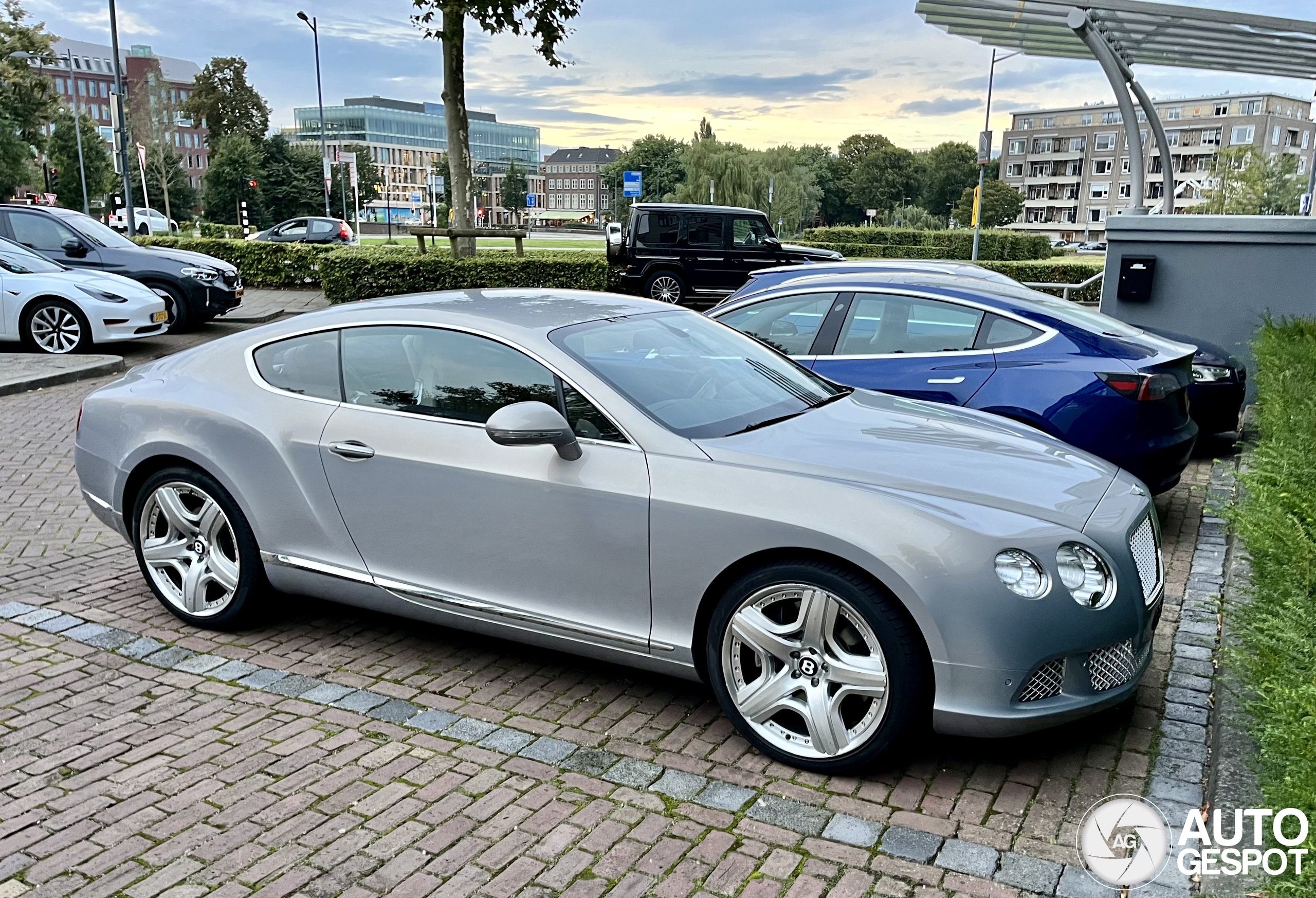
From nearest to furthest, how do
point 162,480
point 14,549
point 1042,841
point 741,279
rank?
point 1042,841 < point 162,480 < point 14,549 < point 741,279

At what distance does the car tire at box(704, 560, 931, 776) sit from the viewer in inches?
129

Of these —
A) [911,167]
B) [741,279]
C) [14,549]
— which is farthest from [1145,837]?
[911,167]

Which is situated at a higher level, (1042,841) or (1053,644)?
(1053,644)

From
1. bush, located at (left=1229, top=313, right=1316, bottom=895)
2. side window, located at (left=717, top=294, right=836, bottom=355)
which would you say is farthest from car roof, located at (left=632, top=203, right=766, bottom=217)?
bush, located at (left=1229, top=313, right=1316, bottom=895)

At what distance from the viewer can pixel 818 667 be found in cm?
342

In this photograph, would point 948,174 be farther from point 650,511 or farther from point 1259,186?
point 650,511

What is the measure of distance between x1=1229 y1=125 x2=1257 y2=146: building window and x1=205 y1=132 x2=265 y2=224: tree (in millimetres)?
101095

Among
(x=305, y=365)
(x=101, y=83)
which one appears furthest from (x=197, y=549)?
(x=101, y=83)

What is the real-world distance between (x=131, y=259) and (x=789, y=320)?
39.1 feet

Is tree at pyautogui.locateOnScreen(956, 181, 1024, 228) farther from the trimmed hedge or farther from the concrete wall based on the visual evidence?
the concrete wall

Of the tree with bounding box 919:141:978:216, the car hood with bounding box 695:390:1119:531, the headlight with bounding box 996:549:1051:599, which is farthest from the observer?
the tree with bounding box 919:141:978:216

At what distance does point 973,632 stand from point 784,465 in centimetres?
81

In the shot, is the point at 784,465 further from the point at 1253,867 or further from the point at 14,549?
the point at 14,549

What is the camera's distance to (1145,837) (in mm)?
3135
